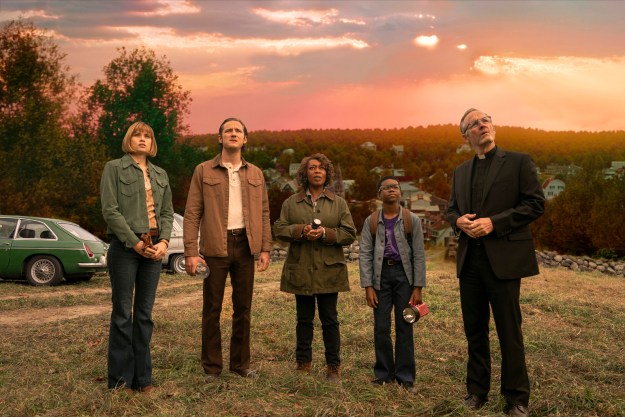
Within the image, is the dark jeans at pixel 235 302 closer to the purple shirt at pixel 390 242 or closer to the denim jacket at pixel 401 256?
the denim jacket at pixel 401 256

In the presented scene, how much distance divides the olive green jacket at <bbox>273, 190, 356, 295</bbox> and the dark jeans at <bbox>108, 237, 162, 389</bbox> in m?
1.13

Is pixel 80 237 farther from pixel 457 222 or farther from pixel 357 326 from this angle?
pixel 457 222

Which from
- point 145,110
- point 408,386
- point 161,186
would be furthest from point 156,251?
point 145,110

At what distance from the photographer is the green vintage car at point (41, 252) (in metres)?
12.9

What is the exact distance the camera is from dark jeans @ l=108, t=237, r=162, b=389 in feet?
15.5

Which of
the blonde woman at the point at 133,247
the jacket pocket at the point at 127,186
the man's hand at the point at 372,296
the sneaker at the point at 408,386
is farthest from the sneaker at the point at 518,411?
the jacket pocket at the point at 127,186

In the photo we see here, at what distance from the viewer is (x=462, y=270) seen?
4.55 meters

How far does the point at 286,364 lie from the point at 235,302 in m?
0.99

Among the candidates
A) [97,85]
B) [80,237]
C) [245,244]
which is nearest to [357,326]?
[245,244]

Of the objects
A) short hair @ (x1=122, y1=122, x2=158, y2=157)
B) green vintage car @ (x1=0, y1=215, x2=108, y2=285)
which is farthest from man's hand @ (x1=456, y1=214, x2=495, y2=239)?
green vintage car @ (x1=0, y1=215, x2=108, y2=285)

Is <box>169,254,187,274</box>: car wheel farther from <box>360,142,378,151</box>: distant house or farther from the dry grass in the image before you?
<box>360,142,378,151</box>: distant house

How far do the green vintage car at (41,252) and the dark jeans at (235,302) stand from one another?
8750 millimetres

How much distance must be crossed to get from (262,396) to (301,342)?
0.79 m

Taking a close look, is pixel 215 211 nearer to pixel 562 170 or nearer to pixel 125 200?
pixel 125 200
